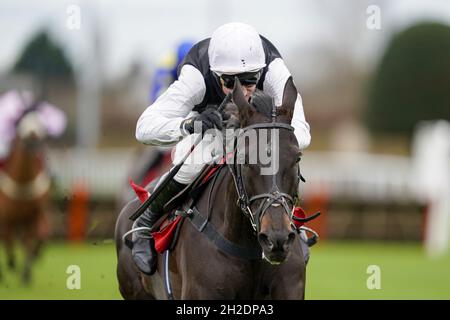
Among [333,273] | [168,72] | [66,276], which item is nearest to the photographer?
[168,72]

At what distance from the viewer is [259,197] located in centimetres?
458

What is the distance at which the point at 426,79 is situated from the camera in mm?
26453

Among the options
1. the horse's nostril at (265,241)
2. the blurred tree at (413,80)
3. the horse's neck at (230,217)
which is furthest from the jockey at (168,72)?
the blurred tree at (413,80)

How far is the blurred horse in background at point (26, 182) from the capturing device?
12164mm

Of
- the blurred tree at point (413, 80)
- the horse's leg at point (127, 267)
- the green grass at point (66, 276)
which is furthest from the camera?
the blurred tree at point (413, 80)

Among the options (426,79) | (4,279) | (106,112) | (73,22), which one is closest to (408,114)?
(426,79)

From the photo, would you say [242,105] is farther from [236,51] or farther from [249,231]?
[249,231]

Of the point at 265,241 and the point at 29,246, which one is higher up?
the point at 265,241

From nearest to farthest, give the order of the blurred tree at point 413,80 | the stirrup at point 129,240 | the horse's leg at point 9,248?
the stirrup at point 129,240
the horse's leg at point 9,248
the blurred tree at point 413,80

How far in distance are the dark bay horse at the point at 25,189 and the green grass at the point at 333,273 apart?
0.62m

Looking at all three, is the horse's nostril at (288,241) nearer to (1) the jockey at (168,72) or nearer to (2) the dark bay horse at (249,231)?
(2) the dark bay horse at (249,231)

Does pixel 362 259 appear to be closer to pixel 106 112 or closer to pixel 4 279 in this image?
pixel 4 279

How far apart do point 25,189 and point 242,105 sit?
7994 mm

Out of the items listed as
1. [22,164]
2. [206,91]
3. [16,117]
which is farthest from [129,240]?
[16,117]
